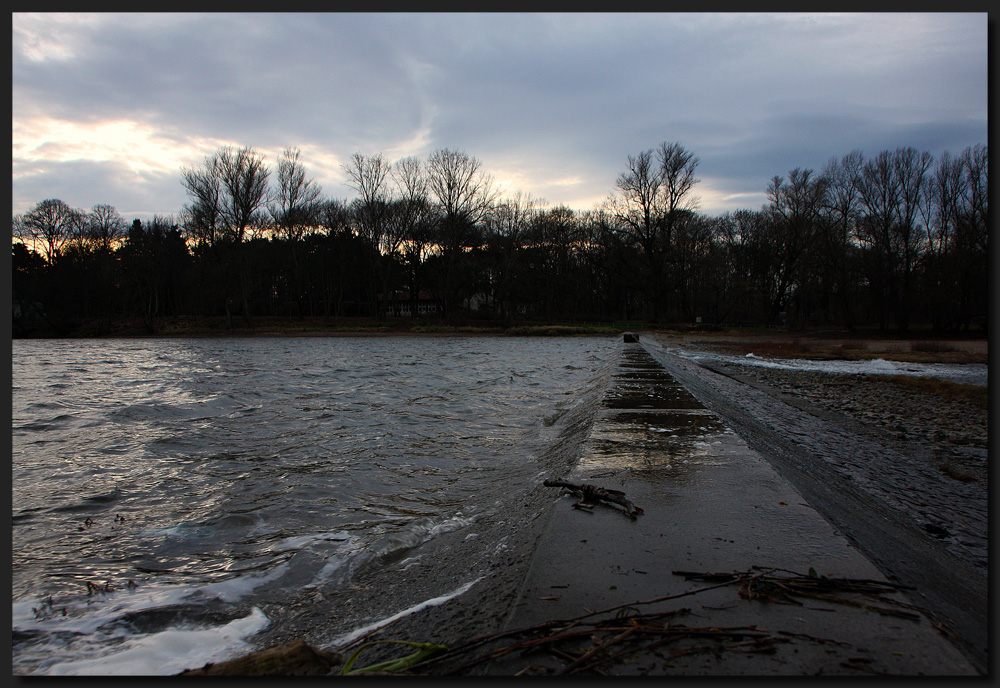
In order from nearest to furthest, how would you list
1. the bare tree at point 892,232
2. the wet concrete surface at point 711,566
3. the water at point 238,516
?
the wet concrete surface at point 711,566 → the water at point 238,516 → the bare tree at point 892,232

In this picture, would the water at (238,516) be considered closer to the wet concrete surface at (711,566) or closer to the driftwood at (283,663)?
the driftwood at (283,663)

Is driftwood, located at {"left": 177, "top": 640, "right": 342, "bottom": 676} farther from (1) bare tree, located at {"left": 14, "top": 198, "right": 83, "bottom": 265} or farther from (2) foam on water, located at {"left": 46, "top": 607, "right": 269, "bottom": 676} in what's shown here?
(1) bare tree, located at {"left": 14, "top": 198, "right": 83, "bottom": 265}

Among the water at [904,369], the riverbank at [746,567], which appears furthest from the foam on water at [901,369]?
the riverbank at [746,567]

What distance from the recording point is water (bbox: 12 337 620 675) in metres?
2.42

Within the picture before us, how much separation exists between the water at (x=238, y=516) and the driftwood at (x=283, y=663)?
482 millimetres

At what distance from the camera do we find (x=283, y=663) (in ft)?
5.34

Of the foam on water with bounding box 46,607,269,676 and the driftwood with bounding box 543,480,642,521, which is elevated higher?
the driftwood with bounding box 543,480,642,521

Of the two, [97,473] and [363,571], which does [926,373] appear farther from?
[97,473]

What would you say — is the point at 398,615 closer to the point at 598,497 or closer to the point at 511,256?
the point at 598,497

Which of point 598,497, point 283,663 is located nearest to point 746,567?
point 598,497

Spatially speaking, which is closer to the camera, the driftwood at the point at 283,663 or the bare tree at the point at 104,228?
the driftwood at the point at 283,663

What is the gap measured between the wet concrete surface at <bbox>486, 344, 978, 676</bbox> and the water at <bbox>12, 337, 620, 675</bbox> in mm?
677

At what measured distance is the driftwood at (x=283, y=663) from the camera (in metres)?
1.62

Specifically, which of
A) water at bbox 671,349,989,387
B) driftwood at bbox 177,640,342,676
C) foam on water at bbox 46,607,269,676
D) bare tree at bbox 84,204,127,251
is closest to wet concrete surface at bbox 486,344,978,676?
driftwood at bbox 177,640,342,676
